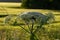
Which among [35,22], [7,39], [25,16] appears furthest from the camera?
[7,39]

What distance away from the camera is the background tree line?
3192 centimetres

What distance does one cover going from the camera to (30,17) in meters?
5.61

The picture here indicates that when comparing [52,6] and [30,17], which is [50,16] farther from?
[52,6]

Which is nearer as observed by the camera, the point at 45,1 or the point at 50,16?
the point at 50,16

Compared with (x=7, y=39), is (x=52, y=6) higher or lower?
lower

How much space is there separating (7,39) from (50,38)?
1.21 metres

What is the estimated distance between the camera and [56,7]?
32531mm

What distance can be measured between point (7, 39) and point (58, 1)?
25524mm

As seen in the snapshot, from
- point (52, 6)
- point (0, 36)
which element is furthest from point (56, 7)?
point (0, 36)

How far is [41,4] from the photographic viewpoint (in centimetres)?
3247

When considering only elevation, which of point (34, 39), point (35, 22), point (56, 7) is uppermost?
point (35, 22)

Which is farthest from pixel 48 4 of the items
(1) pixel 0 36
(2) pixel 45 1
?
(1) pixel 0 36

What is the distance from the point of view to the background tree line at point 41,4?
31.9m

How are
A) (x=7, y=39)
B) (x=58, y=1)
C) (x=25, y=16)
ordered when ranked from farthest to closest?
1. (x=58, y=1)
2. (x=7, y=39)
3. (x=25, y=16)
